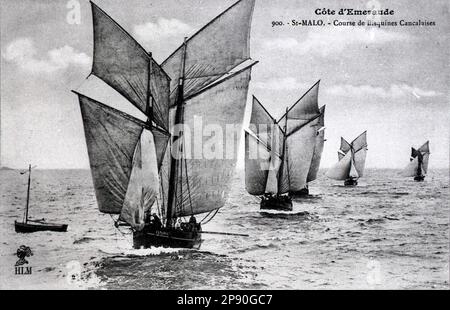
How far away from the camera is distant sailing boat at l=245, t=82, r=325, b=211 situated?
70.9ft

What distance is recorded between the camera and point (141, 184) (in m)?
11.4

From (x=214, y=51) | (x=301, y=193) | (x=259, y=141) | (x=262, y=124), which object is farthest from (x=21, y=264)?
(x=301, y=193)

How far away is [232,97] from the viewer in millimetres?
13281

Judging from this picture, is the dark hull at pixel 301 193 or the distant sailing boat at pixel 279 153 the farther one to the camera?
the dark hull at pixel 301 193

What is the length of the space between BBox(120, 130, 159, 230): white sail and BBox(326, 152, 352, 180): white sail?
33720 mm

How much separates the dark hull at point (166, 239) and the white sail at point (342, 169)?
3231cm

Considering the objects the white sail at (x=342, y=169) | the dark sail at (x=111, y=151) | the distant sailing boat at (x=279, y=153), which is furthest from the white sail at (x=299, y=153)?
the white sail at (x=342, y=169)

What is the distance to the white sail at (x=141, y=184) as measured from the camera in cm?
1133

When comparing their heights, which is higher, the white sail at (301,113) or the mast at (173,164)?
the white sail at (301,113)

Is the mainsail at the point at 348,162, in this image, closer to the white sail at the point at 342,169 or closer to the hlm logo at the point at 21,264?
the white sail at the point at 342,169

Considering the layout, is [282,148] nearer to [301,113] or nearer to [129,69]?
[301,113]

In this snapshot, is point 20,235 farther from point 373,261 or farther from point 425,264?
point 425,264

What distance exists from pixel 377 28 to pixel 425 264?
643cm

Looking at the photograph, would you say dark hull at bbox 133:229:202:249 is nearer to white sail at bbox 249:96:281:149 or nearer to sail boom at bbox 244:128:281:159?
white sail at bbox 249:96:281:149
